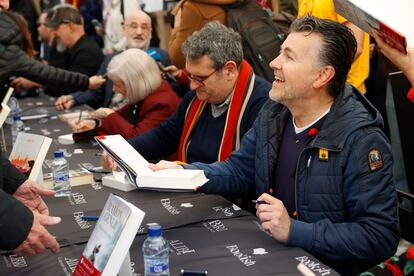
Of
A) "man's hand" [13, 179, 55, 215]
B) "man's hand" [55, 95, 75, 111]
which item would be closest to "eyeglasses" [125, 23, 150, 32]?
A: "man's hand" [55, 95, 75, 111]

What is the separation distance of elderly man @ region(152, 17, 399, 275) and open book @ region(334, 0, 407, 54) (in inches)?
10.0

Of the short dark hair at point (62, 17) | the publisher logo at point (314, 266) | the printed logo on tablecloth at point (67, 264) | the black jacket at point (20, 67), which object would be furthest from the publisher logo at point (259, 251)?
the short dark hair at point (62, 17)

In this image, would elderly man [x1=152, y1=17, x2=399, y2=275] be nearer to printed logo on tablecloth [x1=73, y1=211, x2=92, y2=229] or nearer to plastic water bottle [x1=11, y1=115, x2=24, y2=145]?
printed logo on tablecloth [x1=73, y1=211, x2=92, y2=229]

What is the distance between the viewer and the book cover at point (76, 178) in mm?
2779

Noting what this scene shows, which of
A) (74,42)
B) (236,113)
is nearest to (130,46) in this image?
(74,42)

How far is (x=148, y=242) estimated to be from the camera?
5.72 feet

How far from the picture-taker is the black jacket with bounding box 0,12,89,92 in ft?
12.9

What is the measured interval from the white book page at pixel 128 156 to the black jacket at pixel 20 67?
5.97ft

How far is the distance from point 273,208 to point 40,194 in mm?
964

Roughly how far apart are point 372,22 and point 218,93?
1300 millimetres

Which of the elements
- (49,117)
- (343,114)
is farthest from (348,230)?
(49,117)

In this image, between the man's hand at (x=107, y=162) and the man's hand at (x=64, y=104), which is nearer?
the man's hand at (x=107, y=162)

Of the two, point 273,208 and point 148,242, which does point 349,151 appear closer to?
point 273,208

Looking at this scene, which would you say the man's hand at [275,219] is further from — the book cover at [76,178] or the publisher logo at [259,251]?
the book cover at [76,178]
